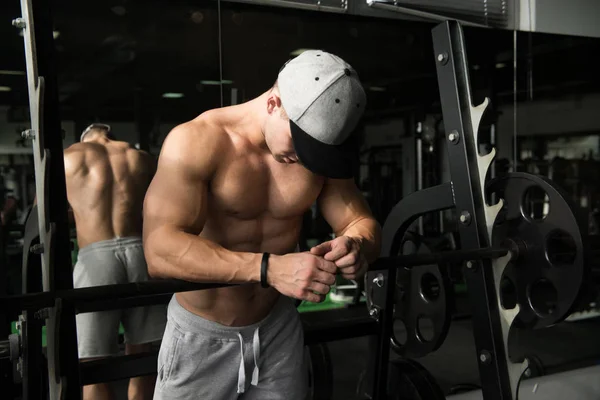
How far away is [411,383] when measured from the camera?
1921 mm

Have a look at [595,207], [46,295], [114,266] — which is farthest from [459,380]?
[46,295]

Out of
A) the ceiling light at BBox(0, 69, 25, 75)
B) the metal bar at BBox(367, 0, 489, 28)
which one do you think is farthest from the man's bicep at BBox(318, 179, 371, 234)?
the metal bar at BBox(367, 0, 489, 28)

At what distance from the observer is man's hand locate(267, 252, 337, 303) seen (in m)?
1.08

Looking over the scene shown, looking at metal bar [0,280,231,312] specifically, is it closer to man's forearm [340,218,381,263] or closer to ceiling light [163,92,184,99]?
man's forearm [340,218,381,263]

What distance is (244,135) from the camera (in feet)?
4.17

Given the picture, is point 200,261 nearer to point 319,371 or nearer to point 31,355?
point 31,355

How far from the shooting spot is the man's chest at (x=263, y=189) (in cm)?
A: 123

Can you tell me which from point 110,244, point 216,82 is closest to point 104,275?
point 110,244

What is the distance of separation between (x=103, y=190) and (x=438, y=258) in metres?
1.30

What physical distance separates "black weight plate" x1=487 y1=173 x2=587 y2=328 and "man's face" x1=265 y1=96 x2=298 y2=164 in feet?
2.26

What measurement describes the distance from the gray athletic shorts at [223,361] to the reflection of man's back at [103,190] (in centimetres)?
86

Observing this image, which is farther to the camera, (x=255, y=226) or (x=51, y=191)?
(x=255, y=226)

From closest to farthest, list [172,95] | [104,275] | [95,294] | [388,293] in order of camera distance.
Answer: [95,294]
[388,293]
[104,275]
[172,95]

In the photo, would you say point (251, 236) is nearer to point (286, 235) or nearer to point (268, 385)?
point (286, 235)
